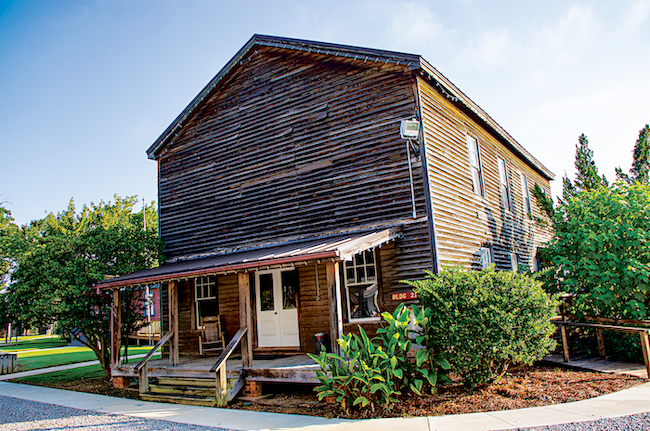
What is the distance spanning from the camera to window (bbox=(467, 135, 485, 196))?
1219cm

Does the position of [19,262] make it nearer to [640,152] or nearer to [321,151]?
[321,151]

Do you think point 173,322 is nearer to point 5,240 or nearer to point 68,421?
point 68,421

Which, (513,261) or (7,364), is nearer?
(513,261)

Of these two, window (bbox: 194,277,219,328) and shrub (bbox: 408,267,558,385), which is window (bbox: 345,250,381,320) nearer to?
shrub (bbox: 408,267,558,385)

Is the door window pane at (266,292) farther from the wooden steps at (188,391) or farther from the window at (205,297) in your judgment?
the wooden steps at (188,391)

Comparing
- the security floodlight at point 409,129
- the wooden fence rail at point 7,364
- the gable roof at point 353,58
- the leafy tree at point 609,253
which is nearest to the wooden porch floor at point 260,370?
the security floodlight at point 409,129

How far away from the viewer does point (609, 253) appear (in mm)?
9438

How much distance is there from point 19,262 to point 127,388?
483 centimetres

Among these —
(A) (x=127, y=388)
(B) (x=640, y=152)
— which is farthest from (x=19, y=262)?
(B) (x=640, y=152)

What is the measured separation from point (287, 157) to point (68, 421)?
7.20 meters

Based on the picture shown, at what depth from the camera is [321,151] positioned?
10695mm

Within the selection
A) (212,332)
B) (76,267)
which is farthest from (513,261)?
(76,267)

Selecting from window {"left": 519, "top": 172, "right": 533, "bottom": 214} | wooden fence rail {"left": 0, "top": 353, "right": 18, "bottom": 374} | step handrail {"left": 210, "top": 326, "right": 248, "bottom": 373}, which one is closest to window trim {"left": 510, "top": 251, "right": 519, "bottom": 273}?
window {"left": 519, "top": 172, "right": 533, "bottom": 214}

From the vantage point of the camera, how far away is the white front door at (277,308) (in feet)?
34.3
